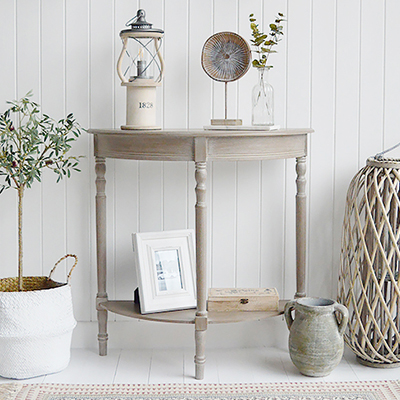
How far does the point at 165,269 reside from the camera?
7.86 feet

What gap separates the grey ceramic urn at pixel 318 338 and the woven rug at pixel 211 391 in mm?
73

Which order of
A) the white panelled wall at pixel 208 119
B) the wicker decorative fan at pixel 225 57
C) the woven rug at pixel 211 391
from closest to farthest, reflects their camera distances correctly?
the woven rug at pixel 211 391 → the wicker decorative fan at pixel 225 57 → the white panelled wall at pixel 208 119

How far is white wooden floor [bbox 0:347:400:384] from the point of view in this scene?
2270 mm

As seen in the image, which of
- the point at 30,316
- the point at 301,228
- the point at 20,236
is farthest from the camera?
the point at 301,228

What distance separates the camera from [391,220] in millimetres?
2273

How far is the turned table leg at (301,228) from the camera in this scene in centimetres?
238

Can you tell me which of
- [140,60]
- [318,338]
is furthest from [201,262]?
[140,60]

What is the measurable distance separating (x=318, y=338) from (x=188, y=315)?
504mm

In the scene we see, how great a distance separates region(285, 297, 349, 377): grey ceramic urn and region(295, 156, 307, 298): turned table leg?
184mm

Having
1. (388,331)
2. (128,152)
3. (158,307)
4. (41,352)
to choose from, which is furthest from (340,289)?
(41,352)

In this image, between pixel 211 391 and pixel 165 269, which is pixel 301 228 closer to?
pixel 165 269

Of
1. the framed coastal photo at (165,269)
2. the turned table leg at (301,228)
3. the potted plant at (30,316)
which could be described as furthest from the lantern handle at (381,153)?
the potted plant at (30,316)

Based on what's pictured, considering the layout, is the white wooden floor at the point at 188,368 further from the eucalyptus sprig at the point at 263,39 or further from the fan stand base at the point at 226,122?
the eucalyptus sprig at the point at 263,39

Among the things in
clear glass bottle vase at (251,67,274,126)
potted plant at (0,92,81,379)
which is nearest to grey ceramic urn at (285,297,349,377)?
clear glass bottle vase at (251,67,274,126)
